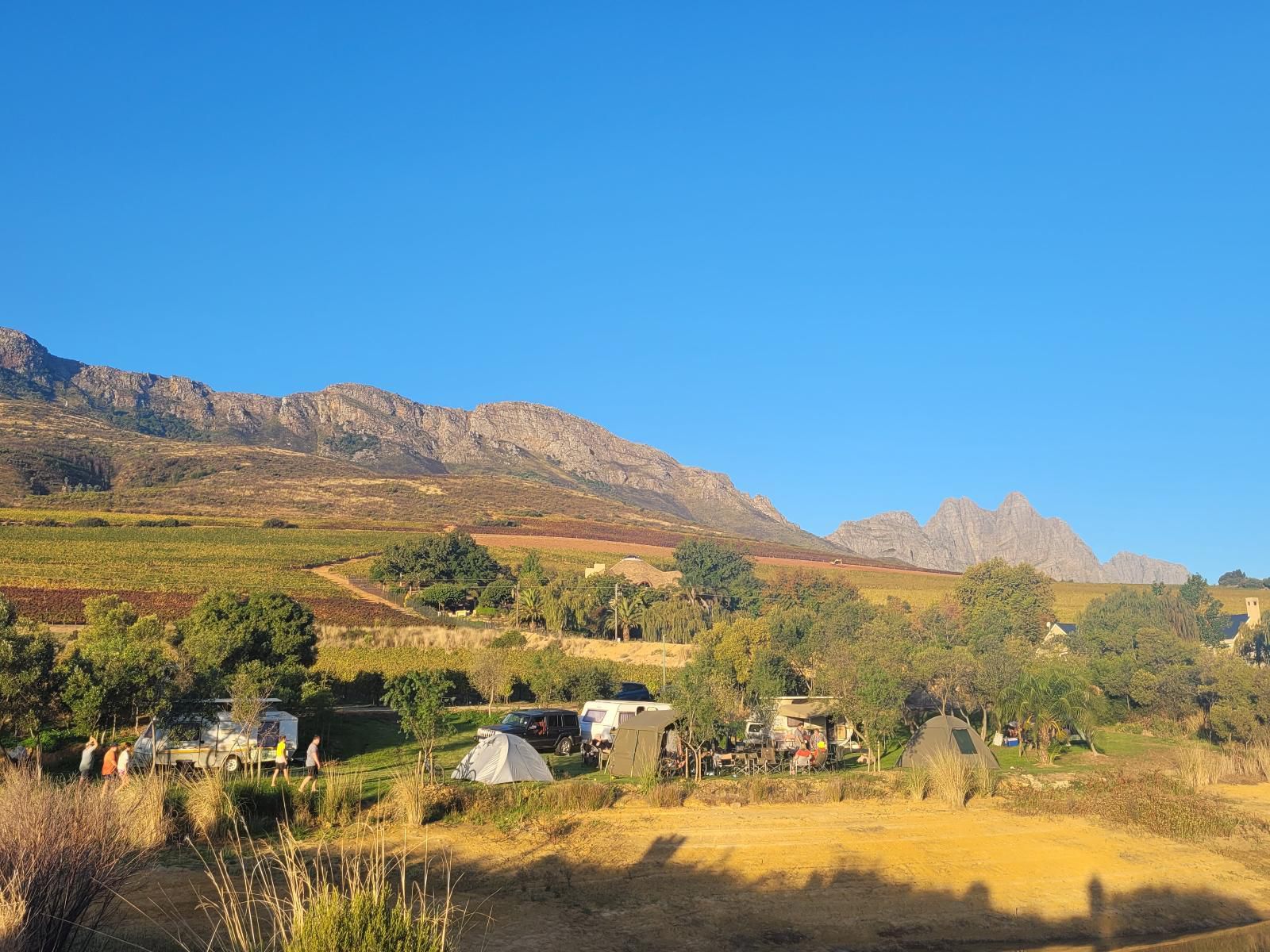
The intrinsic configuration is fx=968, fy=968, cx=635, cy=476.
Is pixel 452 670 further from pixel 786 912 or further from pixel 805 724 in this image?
pixel 786 912

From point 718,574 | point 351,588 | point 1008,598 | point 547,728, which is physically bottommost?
point 547,728

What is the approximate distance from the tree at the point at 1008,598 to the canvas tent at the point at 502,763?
177 ft

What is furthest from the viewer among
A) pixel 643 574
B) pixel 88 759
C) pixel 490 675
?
pixel 643 574

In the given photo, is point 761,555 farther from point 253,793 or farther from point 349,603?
point 253,793

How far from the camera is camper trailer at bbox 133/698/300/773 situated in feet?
67.8

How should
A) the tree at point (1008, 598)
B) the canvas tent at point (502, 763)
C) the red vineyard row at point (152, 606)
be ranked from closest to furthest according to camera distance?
1. the canvas tent at point (502, 763)
2. the red vineyard row at point (152, 606)
3. the tree at point (1008, 598)

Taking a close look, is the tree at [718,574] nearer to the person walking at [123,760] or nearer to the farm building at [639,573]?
the farm building at [639,573]

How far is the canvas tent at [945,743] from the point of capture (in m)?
24.5

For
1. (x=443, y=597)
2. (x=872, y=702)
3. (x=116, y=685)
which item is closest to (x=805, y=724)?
(x=872, y=702)

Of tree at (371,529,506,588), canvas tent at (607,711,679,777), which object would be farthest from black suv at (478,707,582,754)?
tree at (371,529,506,588)

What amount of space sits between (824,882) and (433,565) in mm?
59681

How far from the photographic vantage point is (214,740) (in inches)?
865

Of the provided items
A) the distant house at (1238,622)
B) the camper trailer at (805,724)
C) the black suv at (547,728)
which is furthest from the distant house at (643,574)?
the black suv at (547,728)

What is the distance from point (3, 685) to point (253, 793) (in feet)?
26.5
